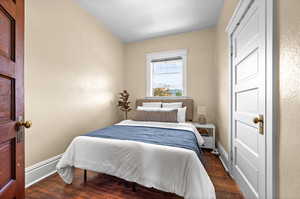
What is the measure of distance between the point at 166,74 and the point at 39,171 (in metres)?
3.24

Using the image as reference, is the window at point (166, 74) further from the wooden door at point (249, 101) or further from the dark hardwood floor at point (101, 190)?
the dark hardwood floor at point (101, 190)

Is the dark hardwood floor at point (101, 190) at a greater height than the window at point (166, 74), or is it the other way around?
the window at point (166, 74)

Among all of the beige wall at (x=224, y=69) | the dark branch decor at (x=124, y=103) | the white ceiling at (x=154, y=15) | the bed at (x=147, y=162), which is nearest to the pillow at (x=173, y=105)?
the beige wall at (x=224, y=69)

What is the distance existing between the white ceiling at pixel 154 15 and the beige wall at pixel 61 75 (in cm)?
35

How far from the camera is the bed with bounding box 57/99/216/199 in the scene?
1193 millimetres

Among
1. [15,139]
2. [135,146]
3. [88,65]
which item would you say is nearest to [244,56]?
[135,146]

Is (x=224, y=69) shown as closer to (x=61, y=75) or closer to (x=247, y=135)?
(x=247, y=135)

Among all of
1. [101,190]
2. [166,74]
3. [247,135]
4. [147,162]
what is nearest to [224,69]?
[247,135]

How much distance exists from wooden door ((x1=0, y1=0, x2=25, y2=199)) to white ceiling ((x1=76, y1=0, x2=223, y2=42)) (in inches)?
80.5

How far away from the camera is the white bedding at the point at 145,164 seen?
119cm

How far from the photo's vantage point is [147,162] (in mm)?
1370

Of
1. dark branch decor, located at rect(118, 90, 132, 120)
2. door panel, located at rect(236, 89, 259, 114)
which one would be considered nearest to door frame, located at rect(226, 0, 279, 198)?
Answer: door panel, located at rect(236, 89, 259, 114)

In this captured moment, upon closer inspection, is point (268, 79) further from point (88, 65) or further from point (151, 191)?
point (88, 65)

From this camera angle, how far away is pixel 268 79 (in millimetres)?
962
